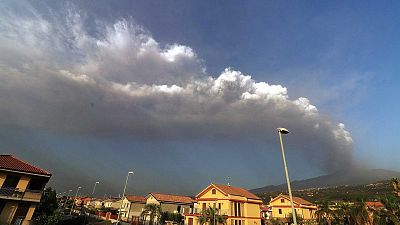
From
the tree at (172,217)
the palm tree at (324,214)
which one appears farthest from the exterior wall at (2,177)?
the palm tree at (324,214)

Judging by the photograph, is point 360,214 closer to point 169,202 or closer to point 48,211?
point 169,202

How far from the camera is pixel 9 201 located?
111ft

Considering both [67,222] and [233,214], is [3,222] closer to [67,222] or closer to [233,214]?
[67,222]

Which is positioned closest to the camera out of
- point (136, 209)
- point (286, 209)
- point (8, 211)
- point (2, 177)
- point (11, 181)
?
point (8, 211)

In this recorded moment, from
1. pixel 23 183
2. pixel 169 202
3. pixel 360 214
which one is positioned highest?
pixel 169 202

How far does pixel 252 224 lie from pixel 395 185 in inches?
1114

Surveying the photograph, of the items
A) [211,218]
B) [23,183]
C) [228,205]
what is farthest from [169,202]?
[23,183]

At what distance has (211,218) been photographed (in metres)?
50.0

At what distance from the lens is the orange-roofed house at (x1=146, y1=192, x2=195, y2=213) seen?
72.1m

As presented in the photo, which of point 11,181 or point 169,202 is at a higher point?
point 169,202

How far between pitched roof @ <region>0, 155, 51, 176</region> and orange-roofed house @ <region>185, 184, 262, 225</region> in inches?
1178

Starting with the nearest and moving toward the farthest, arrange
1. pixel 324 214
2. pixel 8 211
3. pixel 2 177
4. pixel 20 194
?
pixel 8 211, pixel 20 194, pixel 2 177, pixel 324 214

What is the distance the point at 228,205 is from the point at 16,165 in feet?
120

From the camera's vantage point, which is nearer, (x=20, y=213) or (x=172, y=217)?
(x=20, y=213)
